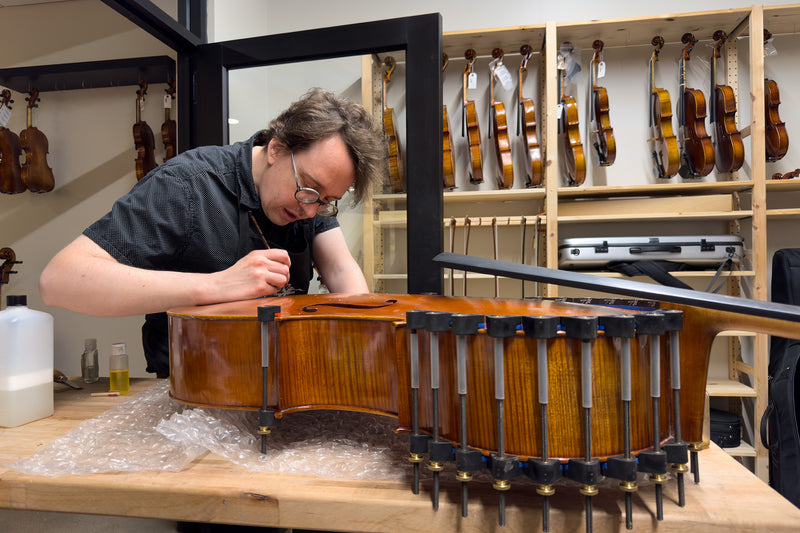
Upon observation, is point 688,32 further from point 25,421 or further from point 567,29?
point 25,421

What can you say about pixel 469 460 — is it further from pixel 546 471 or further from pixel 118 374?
pixel 118 374

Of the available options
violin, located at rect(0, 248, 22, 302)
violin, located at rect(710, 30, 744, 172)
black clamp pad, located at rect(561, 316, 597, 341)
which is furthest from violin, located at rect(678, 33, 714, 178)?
violin, located at rect(0, 248, 22, 302)

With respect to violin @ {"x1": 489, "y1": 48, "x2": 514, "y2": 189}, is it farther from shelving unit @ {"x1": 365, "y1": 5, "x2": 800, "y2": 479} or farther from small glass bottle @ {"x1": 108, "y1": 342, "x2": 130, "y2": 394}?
small glass bottle @ {"x1": 108, "y1": 342, "x2": 130, "y2": 394}

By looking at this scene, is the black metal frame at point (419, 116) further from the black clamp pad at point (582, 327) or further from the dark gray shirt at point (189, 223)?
the black clamp pad at point (582, 327)

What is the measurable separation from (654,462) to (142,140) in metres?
3.27

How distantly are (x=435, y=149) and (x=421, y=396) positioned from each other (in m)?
1.22

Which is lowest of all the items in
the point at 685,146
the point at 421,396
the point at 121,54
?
the point at 421,396

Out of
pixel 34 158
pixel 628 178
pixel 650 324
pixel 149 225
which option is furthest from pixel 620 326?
pixel 34 158

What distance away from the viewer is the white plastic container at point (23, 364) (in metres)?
1.02

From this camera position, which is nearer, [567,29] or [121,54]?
[567,29]

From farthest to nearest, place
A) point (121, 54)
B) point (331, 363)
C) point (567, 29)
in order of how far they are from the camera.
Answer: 1. point (121, 54)
2. point (567, 29)
3. point (331, 363)

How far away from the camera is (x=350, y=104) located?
1490 mm

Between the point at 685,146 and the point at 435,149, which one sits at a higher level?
the point at 685,146

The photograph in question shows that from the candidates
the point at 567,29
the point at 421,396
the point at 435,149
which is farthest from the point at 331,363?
the point at 567,29
